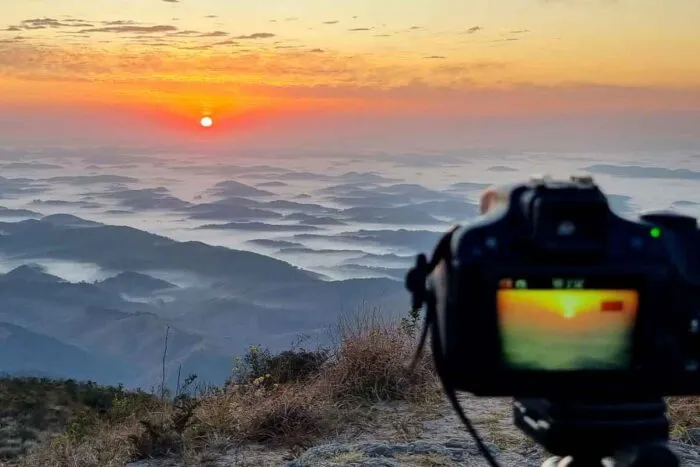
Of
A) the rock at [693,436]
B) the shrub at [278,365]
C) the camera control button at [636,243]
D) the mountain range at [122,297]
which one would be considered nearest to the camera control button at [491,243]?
the camera control button at [636,243]

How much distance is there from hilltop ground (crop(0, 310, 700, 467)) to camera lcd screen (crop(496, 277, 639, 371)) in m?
2.36

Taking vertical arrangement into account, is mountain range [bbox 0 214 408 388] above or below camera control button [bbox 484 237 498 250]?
below

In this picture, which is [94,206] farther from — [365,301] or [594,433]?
[594,433]

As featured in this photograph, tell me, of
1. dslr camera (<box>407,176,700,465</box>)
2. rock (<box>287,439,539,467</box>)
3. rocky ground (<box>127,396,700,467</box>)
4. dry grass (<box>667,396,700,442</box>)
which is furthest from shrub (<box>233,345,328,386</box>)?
dslr camera (<box>407,176,700,465</box>)

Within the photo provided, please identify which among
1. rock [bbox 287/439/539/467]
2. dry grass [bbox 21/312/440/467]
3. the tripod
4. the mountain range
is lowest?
the mountain range

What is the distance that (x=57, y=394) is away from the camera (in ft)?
45.0

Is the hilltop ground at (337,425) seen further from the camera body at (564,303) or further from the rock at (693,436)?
the camera body at (564,303)

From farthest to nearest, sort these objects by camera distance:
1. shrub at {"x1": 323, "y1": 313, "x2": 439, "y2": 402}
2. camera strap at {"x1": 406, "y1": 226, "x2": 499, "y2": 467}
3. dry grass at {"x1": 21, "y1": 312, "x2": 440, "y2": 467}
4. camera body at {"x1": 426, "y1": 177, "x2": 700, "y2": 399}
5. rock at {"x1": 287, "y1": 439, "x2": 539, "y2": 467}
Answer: shrub at {"x1": 323, "y1": 313, "x2": 439, "y2": 402} < dry grass at {"x1": 21, "y1": 312, "x2": 440, "y2": 467} < rock at {"x1": 287, "y1": 439, "x2": 539, "y2": 467} < camera strap at {"x1": 406, "y1": 226, "x2": 499, "y2": 467} < camera body at {"x1": 426, "y1": 177, "x2": 700, "y2": 399}

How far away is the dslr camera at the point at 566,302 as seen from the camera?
1.48m

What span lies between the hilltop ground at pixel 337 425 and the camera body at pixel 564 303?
7.71ft

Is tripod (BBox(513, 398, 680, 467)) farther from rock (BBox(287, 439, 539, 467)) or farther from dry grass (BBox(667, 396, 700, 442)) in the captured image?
dry grass (BBox(667, 396, 700, 442))

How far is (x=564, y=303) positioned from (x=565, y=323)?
0.04 metres

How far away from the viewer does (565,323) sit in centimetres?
150

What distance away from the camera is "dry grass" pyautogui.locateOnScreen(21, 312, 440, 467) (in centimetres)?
460
